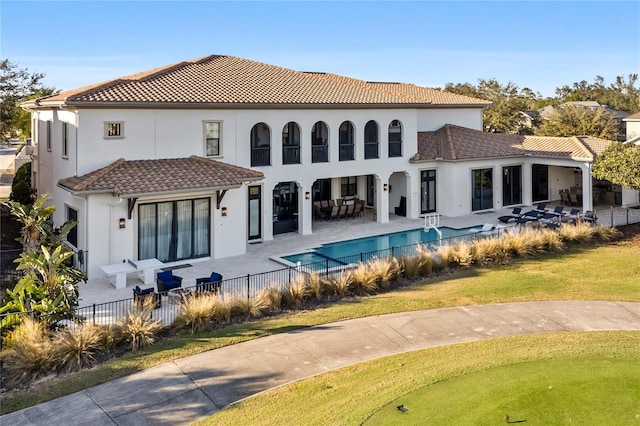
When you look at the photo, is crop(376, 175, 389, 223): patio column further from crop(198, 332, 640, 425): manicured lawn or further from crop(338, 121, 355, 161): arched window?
crop(198, 332, 640, 425): manicured lawn

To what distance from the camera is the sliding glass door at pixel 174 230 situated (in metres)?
21.8

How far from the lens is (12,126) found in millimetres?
50969

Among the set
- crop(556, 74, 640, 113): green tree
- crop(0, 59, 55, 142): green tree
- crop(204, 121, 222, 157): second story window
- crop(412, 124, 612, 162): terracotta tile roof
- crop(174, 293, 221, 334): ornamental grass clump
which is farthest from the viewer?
crop(556, 74, 640, 113): green tree

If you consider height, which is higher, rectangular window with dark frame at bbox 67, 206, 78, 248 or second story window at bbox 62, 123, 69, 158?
second story window at bbox 62, 123, 69, 158

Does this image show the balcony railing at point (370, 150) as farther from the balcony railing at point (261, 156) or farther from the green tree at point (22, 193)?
the green tree at point (22, 193)

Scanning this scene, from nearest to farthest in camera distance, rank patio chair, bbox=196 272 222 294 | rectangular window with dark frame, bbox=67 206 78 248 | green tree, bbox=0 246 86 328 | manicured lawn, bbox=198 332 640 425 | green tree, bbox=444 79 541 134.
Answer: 1. manicured lawn, bbox=198 332 640 425
2. green tree, bbox=0 246 86 328
3. patio chair, bbox=196 272 222 294
4. rectangular window with dark frame, bbox=67 206 78 248
5. green tree, bbox=444 79 541 134

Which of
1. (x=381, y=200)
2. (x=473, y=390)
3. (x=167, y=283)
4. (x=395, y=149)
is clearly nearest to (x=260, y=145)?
(x=381, y=200)

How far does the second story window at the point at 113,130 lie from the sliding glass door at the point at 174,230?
318cm

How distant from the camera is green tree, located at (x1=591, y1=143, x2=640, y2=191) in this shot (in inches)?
1001

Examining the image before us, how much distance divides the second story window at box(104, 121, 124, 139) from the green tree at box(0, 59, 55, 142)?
30653 mm

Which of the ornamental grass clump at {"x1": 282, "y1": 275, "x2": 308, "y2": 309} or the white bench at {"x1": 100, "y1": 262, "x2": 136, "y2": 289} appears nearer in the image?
the ornamental grass clump at {"x1": 282, "y1": 275, "x2": 308, "y2": 309}

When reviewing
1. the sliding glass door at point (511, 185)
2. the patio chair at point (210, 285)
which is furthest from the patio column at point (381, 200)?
the patio chair at point (210, 285)

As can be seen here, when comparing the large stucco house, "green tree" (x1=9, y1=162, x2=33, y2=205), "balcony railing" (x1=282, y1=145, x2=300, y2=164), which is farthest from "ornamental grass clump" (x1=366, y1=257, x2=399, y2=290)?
"green tree" (x1=9, y1=162, x2=33, y2=205)

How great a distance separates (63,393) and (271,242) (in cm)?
1600
